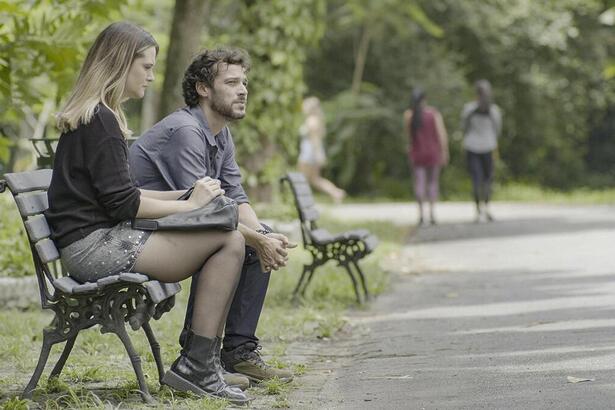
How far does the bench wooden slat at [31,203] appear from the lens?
238 inches

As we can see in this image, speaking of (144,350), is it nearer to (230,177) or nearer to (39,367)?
(230,177)

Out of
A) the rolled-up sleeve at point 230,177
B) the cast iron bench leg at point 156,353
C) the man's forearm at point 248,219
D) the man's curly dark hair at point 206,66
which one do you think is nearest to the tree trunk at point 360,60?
the rolled-up sleeve at point 230,177

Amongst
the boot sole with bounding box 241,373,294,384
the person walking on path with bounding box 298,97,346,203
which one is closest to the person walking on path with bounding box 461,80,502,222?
the person walking on path with bounding box 298,97,346,203

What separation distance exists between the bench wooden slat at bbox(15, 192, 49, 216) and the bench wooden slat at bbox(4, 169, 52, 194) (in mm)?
66

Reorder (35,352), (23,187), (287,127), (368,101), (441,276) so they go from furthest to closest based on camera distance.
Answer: (368,101)
(287,127)
(441,276)
(35,352)
(23,187)

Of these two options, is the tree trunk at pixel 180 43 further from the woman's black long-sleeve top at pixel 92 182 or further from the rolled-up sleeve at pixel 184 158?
the woman's black long-sleeve top at pixel 92 182

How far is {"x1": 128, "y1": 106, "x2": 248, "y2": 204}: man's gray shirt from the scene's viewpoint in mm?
6586

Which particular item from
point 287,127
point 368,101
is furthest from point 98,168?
point 368,101

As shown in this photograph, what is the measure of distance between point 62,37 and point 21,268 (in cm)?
202

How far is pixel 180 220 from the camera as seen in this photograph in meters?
5.99

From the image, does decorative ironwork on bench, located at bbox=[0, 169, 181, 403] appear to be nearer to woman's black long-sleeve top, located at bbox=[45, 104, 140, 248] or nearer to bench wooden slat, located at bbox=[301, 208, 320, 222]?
woman's black long-sleeve top, located at bbox=[45, 104, 140, 248]

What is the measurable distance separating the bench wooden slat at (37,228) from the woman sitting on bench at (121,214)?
0.14 feet

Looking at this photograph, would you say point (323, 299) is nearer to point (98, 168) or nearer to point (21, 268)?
point (21, 268)

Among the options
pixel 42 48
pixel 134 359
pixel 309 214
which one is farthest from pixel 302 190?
pixel 134 359
